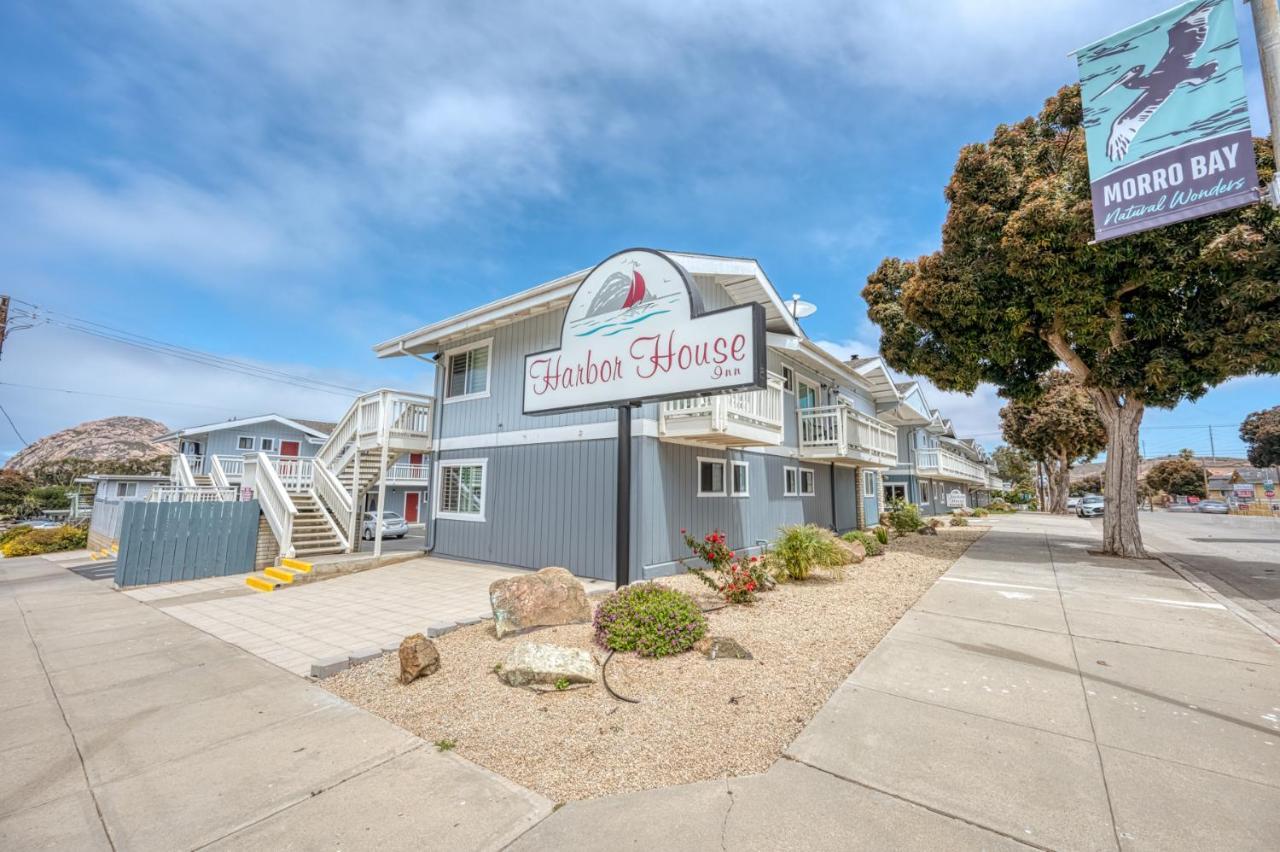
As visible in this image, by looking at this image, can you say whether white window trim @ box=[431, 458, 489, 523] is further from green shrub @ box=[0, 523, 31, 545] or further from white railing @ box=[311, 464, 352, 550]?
green shrub @ box=[0, 523, 31, 545]

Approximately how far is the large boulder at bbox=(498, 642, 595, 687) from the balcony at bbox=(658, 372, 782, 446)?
4682 millimetres

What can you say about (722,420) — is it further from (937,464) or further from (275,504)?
(937,464)

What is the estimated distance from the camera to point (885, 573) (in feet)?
31.9

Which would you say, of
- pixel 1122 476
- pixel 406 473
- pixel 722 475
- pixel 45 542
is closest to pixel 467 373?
pixel 722 475

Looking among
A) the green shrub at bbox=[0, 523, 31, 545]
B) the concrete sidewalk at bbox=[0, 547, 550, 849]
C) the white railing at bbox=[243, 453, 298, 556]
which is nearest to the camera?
the concrete sidewalk at bbox=[0, 547, 550, 849]

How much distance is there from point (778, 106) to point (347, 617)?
440 inches

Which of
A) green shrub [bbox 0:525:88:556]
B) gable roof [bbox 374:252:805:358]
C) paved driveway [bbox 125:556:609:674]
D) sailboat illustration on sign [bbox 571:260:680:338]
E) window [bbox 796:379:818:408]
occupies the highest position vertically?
gable roof [bbox 374:252:805:358]

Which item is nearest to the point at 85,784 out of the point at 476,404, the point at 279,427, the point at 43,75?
the point at 476,404

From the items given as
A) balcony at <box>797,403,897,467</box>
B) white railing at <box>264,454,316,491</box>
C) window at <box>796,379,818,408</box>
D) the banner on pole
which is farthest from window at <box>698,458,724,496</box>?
white railing at <box>264,454,316,491</box>

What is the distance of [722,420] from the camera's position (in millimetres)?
8906

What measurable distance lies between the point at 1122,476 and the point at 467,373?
16539mm

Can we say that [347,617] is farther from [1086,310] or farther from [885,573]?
[1086,310]

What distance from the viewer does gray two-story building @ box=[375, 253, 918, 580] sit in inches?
370

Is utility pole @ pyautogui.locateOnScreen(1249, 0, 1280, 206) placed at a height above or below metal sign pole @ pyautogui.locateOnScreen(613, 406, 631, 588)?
above
